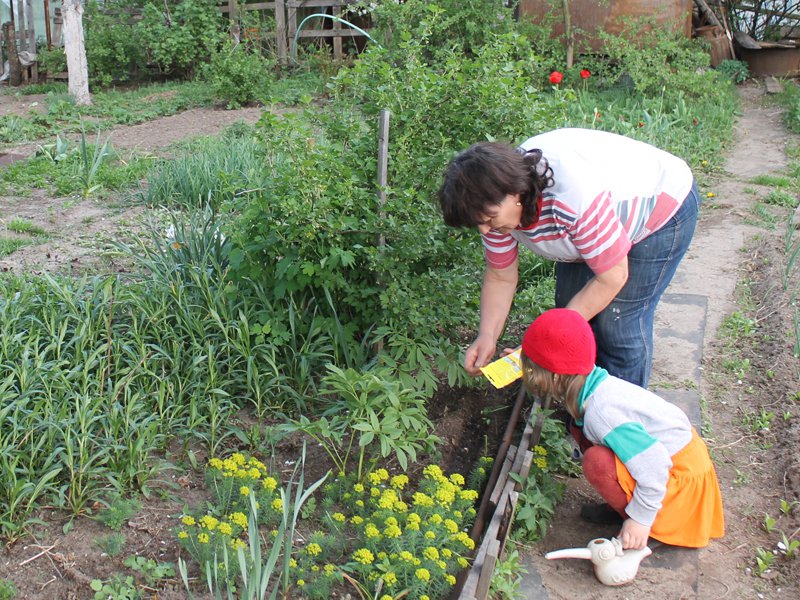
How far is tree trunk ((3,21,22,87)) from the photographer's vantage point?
42.8 ft

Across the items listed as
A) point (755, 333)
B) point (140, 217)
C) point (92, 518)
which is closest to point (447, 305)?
point (92, 518)

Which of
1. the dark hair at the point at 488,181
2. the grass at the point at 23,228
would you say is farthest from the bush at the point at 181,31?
the dark hair at the point at 488,181

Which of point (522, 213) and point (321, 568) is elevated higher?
point (522, 213)

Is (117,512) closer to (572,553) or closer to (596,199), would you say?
(572,553)

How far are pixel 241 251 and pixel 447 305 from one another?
890 mm

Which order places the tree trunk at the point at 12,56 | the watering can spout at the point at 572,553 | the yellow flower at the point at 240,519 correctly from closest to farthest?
the yellow flower at the point at 240,519, the watering can spout at the point at 572,553, the tree trunk at the point at 12,56

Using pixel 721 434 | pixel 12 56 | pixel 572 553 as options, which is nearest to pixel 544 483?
pixel 572 553

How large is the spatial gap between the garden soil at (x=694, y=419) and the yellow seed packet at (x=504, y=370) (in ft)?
2.04

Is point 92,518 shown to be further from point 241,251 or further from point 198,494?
point 241,251

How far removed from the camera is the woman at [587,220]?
2371 mm

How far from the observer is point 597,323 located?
2949 mm

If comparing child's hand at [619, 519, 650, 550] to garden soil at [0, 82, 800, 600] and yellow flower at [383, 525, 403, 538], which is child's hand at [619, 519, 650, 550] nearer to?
garden soil at [0, 82, 800, 600]

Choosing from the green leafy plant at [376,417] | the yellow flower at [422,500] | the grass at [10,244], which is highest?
the grass at [10,244]

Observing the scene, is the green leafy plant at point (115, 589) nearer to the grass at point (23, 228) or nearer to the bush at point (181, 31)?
the grass at point (23, 228)
